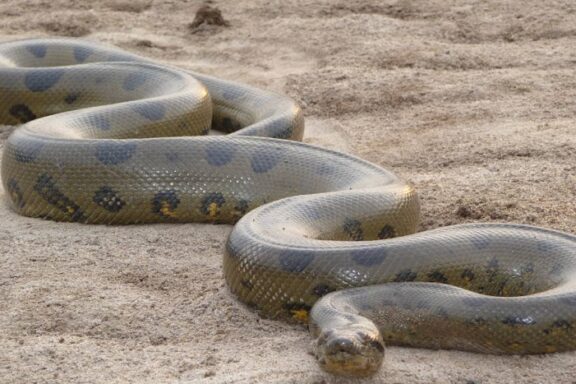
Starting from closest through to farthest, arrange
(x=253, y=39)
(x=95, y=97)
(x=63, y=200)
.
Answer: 1. (x=63, y=200)
2. (x=95, y=97)
3. (x=253, y=39)

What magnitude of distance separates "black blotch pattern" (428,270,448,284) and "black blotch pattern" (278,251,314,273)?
74cm

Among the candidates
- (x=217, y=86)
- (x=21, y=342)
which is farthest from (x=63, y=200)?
(x=217, y=86)

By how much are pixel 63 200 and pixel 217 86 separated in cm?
332

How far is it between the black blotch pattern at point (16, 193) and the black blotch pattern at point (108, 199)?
634mm

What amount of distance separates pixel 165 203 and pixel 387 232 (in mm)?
1800

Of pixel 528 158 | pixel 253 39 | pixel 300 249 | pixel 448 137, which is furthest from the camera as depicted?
pixel 253 39

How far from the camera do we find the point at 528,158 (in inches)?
358

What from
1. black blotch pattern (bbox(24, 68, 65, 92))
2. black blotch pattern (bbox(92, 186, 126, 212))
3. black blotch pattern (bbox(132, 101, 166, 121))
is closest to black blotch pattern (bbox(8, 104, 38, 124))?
black blotch pattern (bbox(24, 68, 65, 92))

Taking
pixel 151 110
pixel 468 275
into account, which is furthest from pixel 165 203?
pixel 468 275

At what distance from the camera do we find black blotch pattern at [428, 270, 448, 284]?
652cm

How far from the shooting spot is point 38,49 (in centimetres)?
1184

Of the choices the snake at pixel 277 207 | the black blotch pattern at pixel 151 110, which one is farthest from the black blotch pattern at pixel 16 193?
the black blotch pattern at pixel 151 110

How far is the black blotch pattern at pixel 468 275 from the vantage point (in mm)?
6629

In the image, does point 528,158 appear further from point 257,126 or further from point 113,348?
point 113,348
